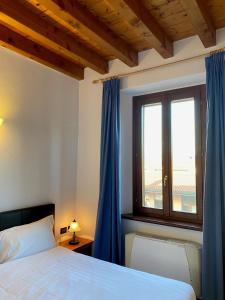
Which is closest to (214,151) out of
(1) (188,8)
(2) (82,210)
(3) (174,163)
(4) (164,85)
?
(3) (174,163)

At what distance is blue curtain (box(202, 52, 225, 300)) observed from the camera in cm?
208

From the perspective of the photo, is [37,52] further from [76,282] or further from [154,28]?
[76,282]

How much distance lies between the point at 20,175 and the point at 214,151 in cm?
201

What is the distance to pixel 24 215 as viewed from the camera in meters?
2.47

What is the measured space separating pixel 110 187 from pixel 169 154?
0.82 meters

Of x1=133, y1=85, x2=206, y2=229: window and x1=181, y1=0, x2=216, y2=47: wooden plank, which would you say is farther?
x1=133, y1=85, x2=206, y2=229: window

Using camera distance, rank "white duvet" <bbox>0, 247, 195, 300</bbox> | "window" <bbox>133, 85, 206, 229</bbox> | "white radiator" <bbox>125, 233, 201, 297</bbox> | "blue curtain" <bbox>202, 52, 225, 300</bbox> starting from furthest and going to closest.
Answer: "window" <bbox>133, 85, 206, 229</bbox> → "white radiator" <bbox>125, 233, 201, 297</bbox> → "blue curtain" <bbox>202, 52, 225, 300</bbox> → "white duvet" <bbox>0, 247, 195, 300</bbox>

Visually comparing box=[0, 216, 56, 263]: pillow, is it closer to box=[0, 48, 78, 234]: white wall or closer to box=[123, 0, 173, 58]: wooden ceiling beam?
box=[0, 48, 78, 234]: white wall

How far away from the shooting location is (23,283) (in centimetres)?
171

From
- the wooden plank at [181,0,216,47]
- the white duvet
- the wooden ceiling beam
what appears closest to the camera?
the white duvet

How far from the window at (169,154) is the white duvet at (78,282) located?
3.25 feet

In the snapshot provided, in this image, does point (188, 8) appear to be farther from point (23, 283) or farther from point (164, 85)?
point (23, 283)

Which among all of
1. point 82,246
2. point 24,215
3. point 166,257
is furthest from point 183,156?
point 24,215

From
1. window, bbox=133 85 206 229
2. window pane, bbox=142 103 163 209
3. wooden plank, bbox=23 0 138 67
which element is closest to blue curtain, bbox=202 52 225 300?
window, bbox=133 85 206 229
